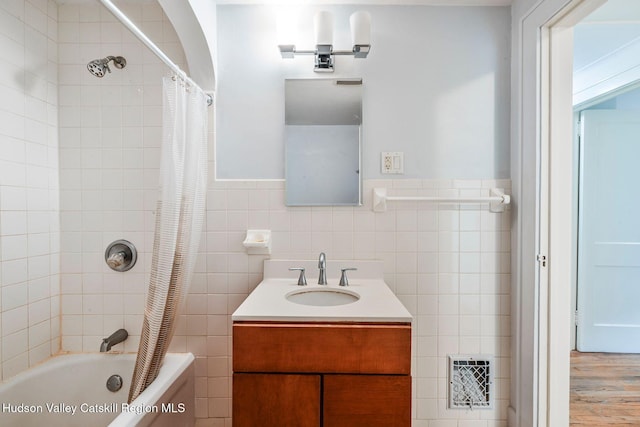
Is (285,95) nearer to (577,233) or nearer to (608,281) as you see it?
(577,233)

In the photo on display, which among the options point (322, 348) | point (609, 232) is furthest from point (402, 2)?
point (609, 232)

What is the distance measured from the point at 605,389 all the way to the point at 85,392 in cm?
300

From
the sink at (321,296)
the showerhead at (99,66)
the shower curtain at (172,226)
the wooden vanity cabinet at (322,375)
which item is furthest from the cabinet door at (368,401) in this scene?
the showerhead at (99,66)

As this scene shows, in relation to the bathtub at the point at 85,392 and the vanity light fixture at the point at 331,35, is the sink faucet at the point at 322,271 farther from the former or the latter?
the vanity light fixture at the point at 331,35

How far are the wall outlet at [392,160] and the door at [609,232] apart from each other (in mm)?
1804

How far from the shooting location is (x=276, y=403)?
1146 millimetres

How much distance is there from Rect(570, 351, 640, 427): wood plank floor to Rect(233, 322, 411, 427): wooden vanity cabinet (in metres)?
1.47

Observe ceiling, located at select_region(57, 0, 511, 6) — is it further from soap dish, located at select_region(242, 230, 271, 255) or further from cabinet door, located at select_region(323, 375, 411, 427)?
cabinet door, located at select_region(323, 375, 411, 427)

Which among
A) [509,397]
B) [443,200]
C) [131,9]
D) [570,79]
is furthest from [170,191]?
[509,397]

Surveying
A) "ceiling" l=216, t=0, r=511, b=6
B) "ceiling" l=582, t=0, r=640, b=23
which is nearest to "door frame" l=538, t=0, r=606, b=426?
"ceiling" l=216, t=0, r=511, b=6

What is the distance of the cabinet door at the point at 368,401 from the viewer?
1137mm

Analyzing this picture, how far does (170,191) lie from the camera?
4.10 feet

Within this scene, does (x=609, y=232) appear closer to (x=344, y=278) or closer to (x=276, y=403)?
(x=344, y=278)

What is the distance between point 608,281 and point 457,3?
2365 mm
